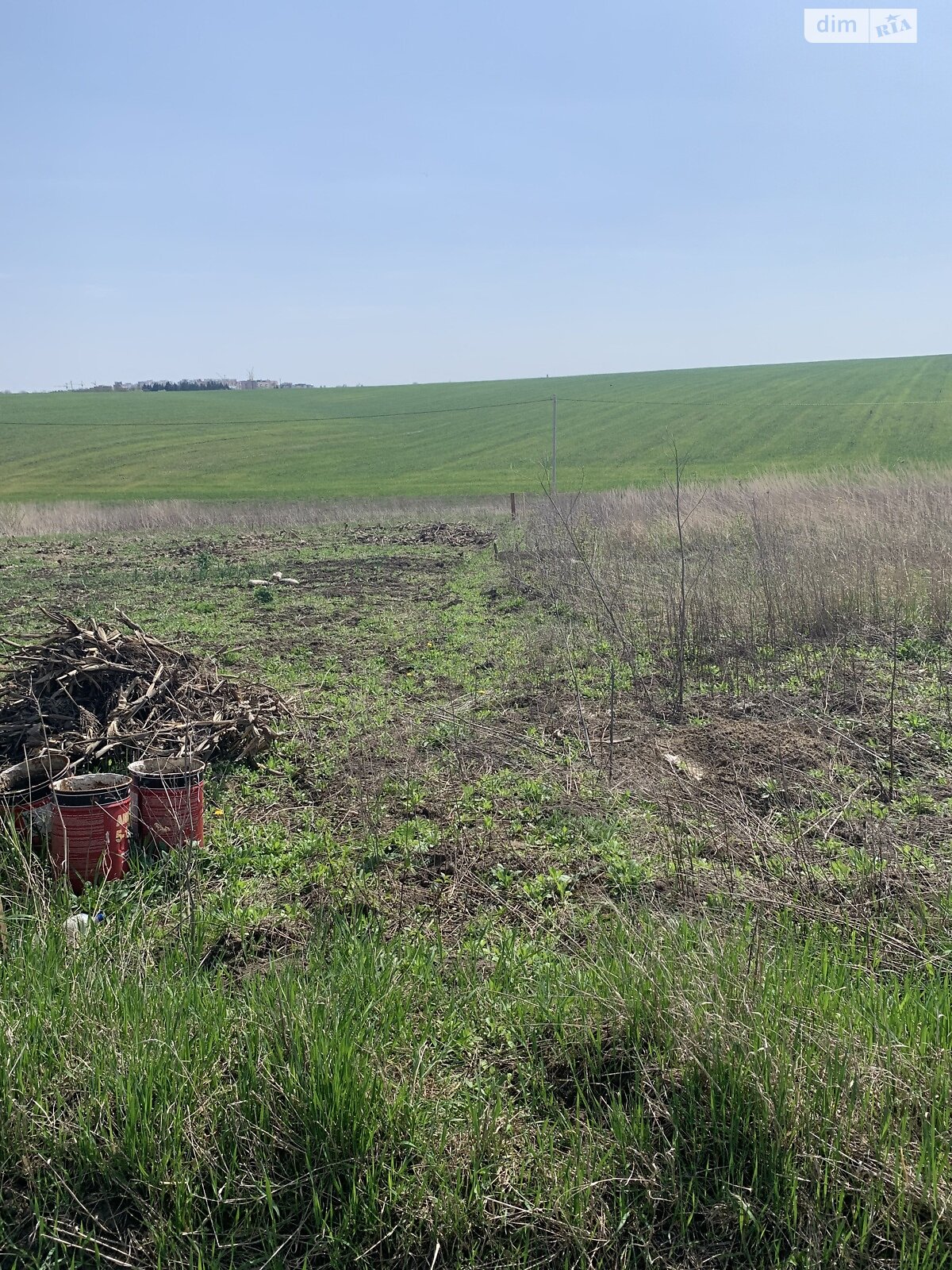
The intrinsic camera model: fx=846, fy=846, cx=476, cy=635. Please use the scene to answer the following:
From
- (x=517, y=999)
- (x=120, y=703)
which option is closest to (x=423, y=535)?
(x=120, y=703)

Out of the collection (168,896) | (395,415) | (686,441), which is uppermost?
(395,415)

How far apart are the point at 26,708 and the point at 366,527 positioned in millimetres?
18722

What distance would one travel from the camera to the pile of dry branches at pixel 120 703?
5.33 metres

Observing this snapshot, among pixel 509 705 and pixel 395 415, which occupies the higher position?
pixel 395 415

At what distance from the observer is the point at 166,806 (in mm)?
4453

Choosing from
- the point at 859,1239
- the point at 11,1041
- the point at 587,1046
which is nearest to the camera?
the point at 859,1239

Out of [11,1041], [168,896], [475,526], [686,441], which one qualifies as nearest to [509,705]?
[168,896]

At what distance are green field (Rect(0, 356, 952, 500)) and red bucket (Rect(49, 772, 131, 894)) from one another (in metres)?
30.0

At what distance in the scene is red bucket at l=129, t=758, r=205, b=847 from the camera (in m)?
4.40

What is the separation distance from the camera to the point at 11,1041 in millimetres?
2537

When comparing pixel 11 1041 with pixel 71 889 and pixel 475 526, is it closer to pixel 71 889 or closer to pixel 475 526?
pixel 71 889

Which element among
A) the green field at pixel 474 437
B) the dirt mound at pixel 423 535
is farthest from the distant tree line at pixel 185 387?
the dirt mound at pixel 423 535

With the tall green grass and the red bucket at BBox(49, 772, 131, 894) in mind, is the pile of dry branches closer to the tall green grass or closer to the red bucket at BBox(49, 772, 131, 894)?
the red bucket at BBox(49, 772, 131, 894)

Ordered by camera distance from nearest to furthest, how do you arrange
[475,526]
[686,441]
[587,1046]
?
[587,1046] → [475,526] → [686,441]
